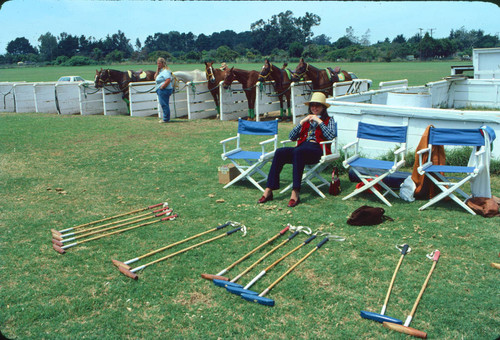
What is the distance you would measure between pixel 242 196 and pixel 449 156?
3.81 meters

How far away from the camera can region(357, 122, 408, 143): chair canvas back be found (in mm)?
7004

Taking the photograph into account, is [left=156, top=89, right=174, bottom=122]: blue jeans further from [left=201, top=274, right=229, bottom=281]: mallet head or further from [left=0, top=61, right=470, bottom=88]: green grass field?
[left=0, top=61, right=470, bottom=88]: green grass field

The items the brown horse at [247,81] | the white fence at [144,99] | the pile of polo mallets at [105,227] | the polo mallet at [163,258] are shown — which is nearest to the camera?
the polo mallet at [163,258]

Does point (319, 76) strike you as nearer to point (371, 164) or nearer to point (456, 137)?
point (371, 164)

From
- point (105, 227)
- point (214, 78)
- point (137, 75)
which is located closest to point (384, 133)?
point (105, 227)

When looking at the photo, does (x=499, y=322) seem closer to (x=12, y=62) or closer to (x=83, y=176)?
(x=83, y=176)

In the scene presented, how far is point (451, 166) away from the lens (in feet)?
20.7

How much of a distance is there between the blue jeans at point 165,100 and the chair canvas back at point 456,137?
10910 mm

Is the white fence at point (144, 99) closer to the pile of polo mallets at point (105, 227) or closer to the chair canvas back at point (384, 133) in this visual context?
the chair canvas back at point (384, 133)

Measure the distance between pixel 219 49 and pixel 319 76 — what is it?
57086mm

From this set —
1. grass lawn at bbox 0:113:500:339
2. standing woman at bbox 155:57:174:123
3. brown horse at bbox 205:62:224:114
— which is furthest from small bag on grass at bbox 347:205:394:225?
brown horse at bbox 205:62:224:114

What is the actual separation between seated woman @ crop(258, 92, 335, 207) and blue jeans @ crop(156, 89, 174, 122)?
9.21 meters

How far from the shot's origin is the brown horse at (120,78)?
18.9 metres

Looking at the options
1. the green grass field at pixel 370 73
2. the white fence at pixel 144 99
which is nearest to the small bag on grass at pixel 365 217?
the white fence at pixel 144 99
